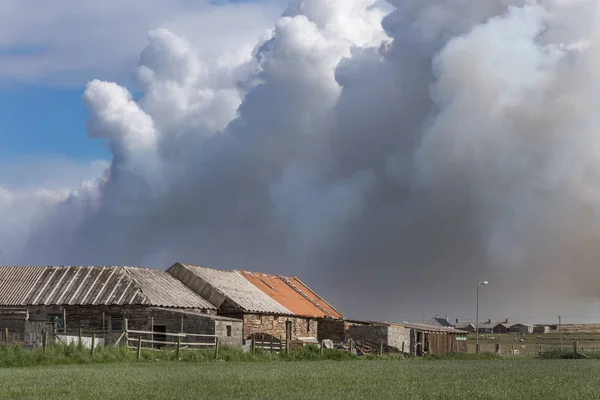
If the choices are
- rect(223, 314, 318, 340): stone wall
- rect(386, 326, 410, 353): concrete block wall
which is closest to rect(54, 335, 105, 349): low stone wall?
rect(223, 314, 318, 340): stone wall

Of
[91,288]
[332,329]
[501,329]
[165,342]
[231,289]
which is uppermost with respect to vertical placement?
[231,289]

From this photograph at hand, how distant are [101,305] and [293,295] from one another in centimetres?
2520

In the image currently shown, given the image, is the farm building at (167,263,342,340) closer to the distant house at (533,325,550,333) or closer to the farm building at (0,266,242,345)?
the farm building at (0,266,242,345)

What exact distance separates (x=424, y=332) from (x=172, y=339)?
3052 centimetres

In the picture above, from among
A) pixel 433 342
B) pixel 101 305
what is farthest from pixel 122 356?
pixel 433 342

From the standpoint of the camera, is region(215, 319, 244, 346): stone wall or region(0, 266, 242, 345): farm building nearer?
region(0, 266, 242, 345): farm building

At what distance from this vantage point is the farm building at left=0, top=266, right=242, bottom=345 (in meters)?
59.0

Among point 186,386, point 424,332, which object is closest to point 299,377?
point 186,386

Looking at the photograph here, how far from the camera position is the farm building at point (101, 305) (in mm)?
59000

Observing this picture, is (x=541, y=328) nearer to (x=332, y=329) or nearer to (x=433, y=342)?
(x=433, y=342)

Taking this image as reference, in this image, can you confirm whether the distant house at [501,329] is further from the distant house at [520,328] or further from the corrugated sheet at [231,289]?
the corrugated sheet at [231,289]

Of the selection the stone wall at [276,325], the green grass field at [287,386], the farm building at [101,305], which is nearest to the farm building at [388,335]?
the stone wall at [276,325]

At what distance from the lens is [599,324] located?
611 ft

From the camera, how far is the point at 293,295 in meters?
81.7
